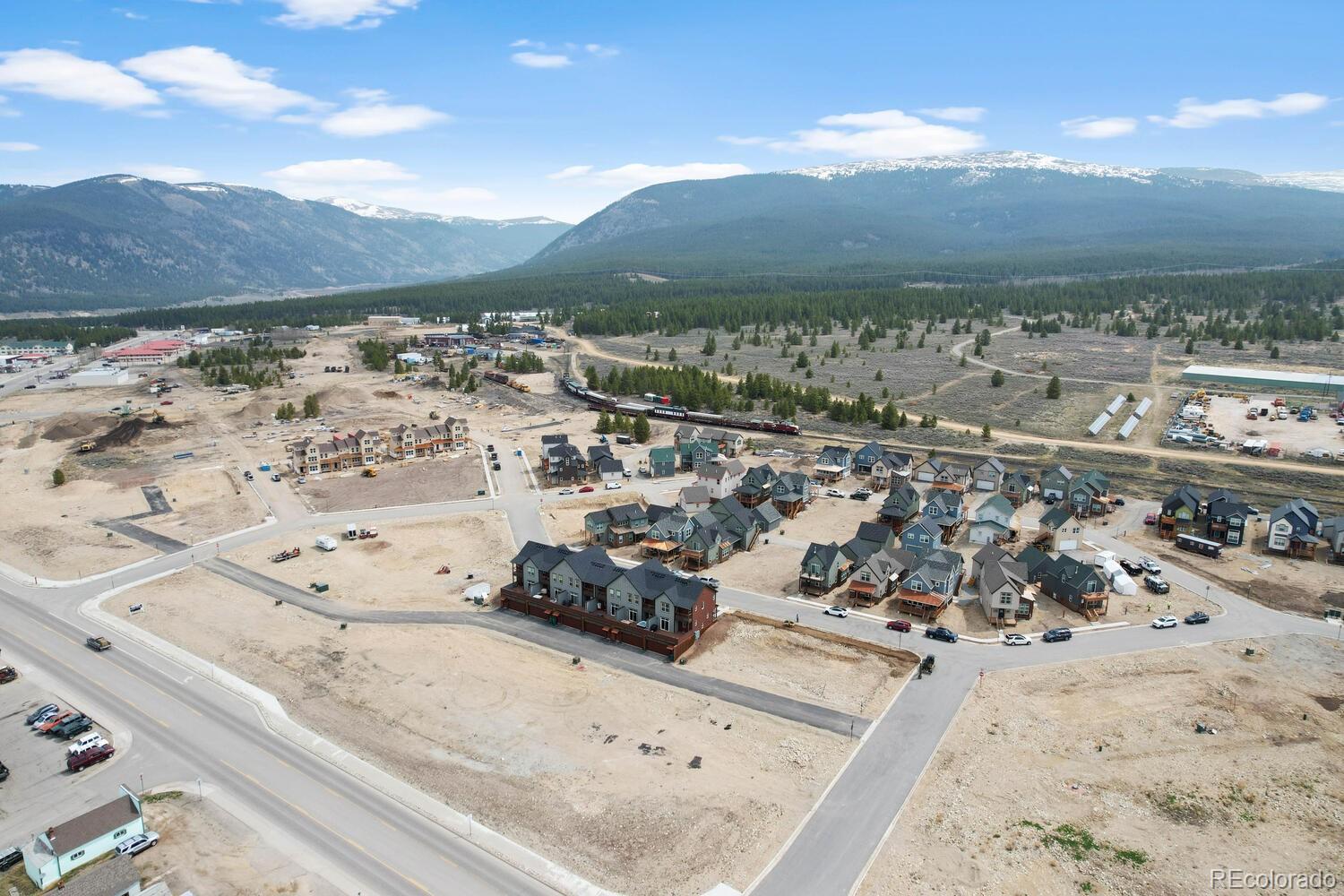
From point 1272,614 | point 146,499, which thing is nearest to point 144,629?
point 146,499

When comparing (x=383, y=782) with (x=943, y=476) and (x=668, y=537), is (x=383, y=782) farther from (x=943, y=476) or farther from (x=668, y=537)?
(x=943, y=476)

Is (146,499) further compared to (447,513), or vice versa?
(146,499)

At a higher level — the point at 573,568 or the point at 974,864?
the point at 573,568

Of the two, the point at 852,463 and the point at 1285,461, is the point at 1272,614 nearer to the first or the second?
the point at 852,463

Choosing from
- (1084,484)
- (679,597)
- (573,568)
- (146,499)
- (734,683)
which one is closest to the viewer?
Result: (734,683)

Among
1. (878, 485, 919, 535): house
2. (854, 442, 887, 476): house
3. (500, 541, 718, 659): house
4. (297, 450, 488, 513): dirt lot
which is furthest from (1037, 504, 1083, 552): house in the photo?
(297, 450, 488, 513): dirt lot

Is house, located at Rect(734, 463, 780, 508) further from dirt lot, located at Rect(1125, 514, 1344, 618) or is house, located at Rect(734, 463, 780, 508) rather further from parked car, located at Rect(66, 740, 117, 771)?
parked car, located at Rect(66, 740, 117, 771)

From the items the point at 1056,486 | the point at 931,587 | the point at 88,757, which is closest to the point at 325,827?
the point at 88,757

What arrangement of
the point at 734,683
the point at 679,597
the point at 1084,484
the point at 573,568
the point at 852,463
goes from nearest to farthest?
the point at 734,683 → the point at 679,597 → the point at 573,568 → the point at 1084,484 → the point at 852,463
